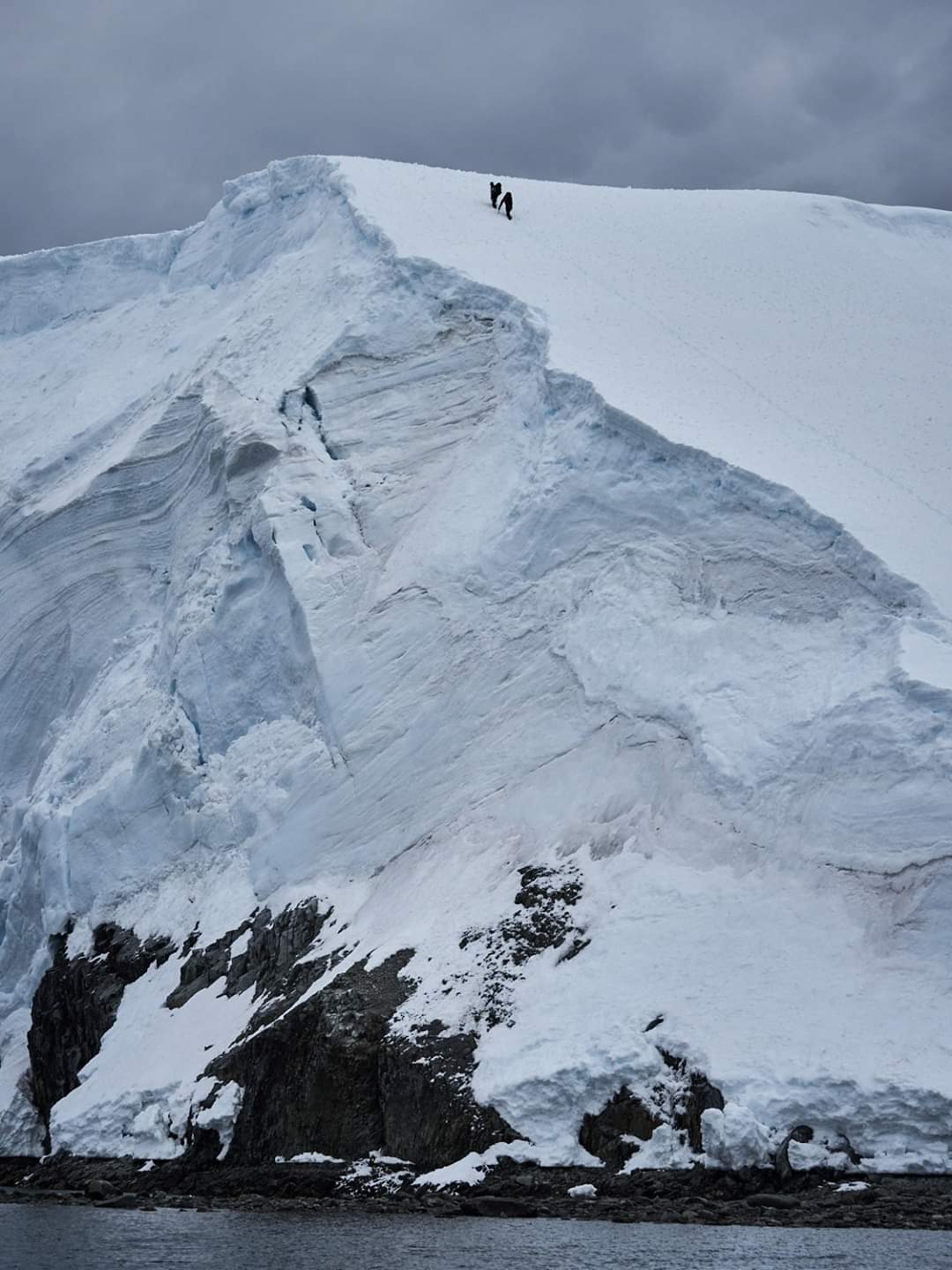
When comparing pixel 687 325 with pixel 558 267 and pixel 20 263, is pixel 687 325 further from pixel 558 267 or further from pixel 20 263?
pixel 20 263

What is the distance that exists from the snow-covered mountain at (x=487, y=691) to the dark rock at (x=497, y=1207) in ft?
3.39

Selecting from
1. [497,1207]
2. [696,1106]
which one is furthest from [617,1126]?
[497,1207]

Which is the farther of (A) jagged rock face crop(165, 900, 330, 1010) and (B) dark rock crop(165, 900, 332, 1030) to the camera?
(A) jagged rock face crop(165, 900, 330, 1010)

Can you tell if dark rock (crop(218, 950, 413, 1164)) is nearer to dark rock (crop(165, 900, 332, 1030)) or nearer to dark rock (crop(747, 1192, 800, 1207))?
dark rock (crop(165, 900, 332, 1030))

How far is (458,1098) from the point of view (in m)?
20.3

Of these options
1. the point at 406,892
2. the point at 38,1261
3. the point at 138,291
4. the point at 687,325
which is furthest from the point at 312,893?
the point at 138,291

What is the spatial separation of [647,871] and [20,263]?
108 ft

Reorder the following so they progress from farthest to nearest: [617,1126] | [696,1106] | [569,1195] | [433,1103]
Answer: [433,1103], [617,1126], [696,1106], [569,1195]

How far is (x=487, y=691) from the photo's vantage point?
27328 mm

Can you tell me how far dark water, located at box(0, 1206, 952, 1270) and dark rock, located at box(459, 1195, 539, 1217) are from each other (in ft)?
0.86

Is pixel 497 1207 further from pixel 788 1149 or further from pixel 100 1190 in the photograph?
pixel 100 1190

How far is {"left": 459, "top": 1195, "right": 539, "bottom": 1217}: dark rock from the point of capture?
1833 cm

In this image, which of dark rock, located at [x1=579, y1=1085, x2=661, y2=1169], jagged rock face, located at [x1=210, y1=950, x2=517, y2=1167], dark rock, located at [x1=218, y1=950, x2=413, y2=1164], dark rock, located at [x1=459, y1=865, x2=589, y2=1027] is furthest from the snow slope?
dark rock, located at [x1=218, y1=950, x2=413, y2=1164]

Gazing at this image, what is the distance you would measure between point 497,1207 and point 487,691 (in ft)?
34.3
